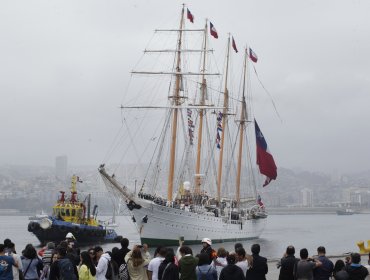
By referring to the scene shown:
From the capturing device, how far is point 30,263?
46.8 feet

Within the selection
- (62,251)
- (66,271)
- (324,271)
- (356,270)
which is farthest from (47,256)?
(356,270)

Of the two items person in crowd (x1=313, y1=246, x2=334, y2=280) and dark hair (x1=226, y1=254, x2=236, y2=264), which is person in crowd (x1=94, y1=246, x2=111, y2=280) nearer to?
dark hair (x1=226, y1=254, x2=236, y2=264)

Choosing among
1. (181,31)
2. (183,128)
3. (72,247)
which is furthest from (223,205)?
(72,247)

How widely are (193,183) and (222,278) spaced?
53.5 m

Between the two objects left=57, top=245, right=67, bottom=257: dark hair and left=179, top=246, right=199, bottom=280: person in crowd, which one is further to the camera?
left=57, top=245, right=67, bottom=257: dark hair

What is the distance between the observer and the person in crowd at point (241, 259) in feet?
44.4

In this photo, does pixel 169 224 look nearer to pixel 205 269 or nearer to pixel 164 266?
pixel 164 266

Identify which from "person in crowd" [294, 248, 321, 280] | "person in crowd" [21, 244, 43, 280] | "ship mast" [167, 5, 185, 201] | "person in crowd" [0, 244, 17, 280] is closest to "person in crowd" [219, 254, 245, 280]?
"person in crowd" [294, 248, 321, 280]

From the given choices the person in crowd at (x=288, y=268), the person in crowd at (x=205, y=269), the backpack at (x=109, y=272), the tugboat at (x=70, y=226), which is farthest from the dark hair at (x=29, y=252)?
the tugboat at (x=70, y=226)

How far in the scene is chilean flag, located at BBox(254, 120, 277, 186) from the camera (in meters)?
69.3

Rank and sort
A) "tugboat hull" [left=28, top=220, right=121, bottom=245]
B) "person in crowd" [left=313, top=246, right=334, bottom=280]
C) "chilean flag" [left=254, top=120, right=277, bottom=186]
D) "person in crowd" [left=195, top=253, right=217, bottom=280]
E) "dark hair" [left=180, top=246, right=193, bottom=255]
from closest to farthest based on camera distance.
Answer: "person in crowd" [left=195, top=253, right=217, bottom=280], "dark hair" [left=180, top=246, right=193, bottom=255], "person in crowd" [left=313, top=246, right=334, bottom=280], "tugboat hull" [left=28, top=220, right=121, bottom=245], "chilean flag" [left=254, top=120, right=277, bottom=186]

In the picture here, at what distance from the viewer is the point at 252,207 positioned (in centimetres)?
8069

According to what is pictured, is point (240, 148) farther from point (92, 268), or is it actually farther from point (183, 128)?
point (92, 268)

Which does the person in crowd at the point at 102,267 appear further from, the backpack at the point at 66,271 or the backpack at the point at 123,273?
the backpack at the point at 66,271
